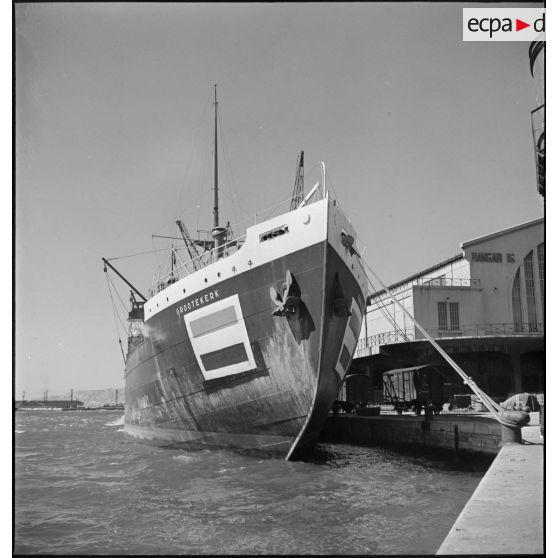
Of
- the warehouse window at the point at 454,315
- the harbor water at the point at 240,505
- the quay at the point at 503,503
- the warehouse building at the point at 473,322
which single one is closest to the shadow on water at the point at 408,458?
the harbor water at the point at 240,505

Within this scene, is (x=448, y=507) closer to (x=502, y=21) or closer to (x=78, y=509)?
(x=78, y=509)

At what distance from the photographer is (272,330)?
1159cm

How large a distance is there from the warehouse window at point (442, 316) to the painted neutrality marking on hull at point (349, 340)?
49.7 feet

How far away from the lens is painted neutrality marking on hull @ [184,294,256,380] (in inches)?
476

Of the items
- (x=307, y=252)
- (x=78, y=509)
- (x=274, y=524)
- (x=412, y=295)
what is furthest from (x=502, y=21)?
(x=412, y=295)

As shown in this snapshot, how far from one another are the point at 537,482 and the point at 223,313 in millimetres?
7993

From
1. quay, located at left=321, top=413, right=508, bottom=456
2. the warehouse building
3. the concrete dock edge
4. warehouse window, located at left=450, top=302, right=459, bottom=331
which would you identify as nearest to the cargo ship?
quay, located at left=321, top=413, right=508, bottom=456

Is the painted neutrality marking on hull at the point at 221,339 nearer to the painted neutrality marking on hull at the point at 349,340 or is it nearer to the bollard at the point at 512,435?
Answer: the painted neutrality marking on hull at the point at 349,340

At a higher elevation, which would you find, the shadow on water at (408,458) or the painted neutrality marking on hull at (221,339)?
the painted neutrality marking on hull at (221,339)

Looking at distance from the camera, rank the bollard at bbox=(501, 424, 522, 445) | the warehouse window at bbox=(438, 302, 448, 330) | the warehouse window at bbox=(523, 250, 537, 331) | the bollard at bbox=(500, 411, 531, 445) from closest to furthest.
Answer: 1. the bollard at bbox=(500, 411, 531, 445)
2. the bollard at bbox=(501, 424, 522, 445)
3. the warehouse window at bbox=(523, 250, 537, 331)
4. the warehouse window at bbox=(438, 302, 448, 330)
